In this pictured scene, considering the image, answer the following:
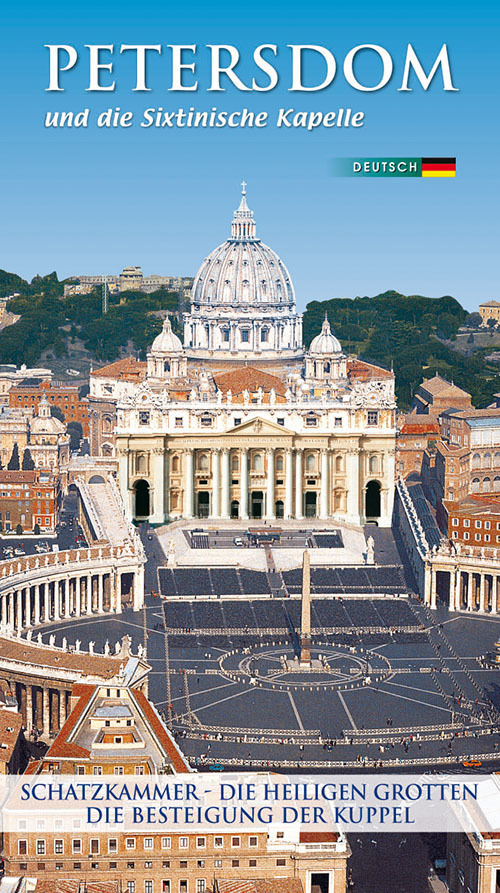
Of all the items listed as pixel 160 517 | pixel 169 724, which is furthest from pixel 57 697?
pixel 160 517

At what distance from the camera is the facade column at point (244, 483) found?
184125 millimetres

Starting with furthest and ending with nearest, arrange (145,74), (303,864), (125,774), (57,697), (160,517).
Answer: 1. (160,517)
2. (57,697)
3. (145,74)
4. (125,774)
5. (303,864)

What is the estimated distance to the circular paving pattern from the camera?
13312 centimetres

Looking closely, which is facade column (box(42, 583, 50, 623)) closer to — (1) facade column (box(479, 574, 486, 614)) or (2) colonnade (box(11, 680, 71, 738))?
(2) colonnade (box(11, 680, 71, 738))

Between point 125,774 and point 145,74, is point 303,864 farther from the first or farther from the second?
point 145,74

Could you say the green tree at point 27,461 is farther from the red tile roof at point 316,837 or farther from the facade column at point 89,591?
the red tile roof at point 316,837

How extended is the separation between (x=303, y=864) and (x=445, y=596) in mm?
66137

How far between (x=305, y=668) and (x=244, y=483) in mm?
49190

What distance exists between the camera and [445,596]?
15675cm

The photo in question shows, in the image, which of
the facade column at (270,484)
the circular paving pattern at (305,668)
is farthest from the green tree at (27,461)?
the circular paving pattern at (305,668)

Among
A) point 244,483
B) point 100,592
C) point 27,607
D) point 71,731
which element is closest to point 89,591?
point 100,592

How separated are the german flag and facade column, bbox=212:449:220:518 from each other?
208 ft

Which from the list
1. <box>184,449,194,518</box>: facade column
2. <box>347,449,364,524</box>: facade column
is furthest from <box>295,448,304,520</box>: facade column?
<box>184,449,194,518</box>: facade column

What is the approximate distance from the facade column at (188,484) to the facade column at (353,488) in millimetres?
13699
